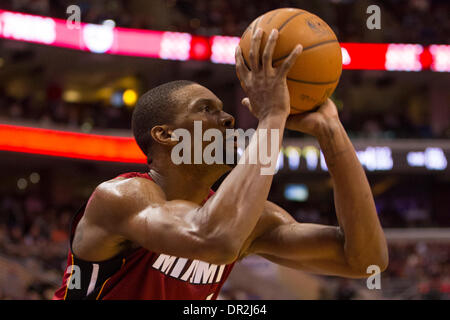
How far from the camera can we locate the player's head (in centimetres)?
296

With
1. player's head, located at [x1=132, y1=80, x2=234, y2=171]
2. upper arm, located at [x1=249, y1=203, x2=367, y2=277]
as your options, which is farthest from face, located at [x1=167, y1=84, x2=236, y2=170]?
upper arm, located at [x1=249, y1=203, x2=367, y2=277]

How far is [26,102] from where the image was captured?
643 inches

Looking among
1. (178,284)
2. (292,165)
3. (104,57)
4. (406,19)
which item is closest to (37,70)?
(104,57)

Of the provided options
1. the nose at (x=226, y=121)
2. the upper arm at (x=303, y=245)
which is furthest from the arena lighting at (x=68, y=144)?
the nose at (x=226, y=121)

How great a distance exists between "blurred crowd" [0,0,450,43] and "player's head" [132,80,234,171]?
14.8 meters

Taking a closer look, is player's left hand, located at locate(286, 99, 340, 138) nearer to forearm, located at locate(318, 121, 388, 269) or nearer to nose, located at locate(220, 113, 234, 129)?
forearm, located at locate(318, 121, 388, 269)

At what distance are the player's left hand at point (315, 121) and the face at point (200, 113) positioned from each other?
316 mm

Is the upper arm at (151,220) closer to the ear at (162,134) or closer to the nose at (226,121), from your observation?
the ear at (162,134)

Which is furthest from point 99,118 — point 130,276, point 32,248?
point 130,276

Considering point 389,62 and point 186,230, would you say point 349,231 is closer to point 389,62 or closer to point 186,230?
point 186,230

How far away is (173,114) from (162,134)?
11 centimetres

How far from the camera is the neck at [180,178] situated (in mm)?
2979

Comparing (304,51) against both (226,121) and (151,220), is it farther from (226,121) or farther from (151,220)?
(151,220)

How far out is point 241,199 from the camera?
7.90 ft
